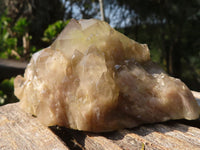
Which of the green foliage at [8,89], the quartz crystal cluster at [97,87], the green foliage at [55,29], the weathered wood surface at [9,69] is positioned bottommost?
the green foliage at [8,89]

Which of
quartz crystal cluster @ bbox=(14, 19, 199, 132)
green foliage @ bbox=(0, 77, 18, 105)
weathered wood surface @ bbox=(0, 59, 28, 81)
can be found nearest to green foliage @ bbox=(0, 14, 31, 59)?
weathered wood surface @ bbox=(0, 59, 28, 81)

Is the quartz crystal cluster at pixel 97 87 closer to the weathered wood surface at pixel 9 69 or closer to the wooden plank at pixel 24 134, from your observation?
the wooden plank at pixel 24 134

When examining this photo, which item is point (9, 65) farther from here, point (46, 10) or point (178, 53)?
point (178, 53)

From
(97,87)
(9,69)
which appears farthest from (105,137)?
(9,69)

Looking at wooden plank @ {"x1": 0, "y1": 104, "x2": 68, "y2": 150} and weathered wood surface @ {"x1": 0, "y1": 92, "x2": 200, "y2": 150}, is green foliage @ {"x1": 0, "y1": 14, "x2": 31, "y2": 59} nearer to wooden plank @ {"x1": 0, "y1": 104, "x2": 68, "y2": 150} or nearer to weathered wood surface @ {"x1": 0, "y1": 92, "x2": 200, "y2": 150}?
wooden plank @ {"x1": 0, "y1": 104, "x2": 68, "y2": 150}

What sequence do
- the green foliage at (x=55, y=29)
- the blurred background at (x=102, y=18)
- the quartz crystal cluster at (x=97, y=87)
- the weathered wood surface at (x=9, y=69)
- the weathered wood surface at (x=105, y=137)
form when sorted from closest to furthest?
1. the weathered wood surface at (x=105, y=137)
2. the quartz crystal cluster at (x=97, y=87)
3. the blurred background at (x=102, y=18)
4. the weathered wood surface at (x=9, y=69)
5. the green foliage at (x=55, y=29)

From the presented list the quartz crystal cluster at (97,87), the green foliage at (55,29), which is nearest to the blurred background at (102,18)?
the green foliage at (55,29)
